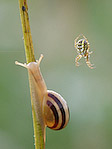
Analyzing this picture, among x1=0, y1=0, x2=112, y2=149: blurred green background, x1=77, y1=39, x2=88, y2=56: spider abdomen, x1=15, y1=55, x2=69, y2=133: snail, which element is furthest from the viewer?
x1=0, y1=0, x2=112, y2=149: blurred green background

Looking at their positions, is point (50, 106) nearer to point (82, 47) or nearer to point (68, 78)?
point (82, 47)

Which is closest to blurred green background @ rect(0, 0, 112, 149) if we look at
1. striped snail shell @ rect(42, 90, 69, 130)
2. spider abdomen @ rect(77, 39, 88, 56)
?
spider abdomen @ rect(77, 39, 88, 56)

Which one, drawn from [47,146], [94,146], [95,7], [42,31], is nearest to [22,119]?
[47,146]

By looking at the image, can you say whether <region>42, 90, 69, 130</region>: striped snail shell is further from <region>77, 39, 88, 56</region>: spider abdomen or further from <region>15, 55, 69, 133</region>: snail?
<region>77, 39, 88, 56</region>: spider abdomen

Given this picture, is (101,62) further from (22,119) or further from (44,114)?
(44,114)

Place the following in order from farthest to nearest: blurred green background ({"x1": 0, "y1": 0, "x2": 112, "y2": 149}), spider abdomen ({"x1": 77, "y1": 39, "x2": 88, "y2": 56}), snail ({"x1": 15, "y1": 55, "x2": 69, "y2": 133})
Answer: blurred green background ({"x1": 0, "y1": 0, "x2": 112, "y2": 149})
spider abdomen ({"x1": 77, "y1": 39, "x2": 88, "y2": 56})
snail ({"x1": 15, "y1": 55, "x2": 69, "y2": 133})

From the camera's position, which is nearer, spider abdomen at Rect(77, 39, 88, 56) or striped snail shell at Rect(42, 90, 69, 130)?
striped snail shell at Rect(42, 90, 69, 130)
